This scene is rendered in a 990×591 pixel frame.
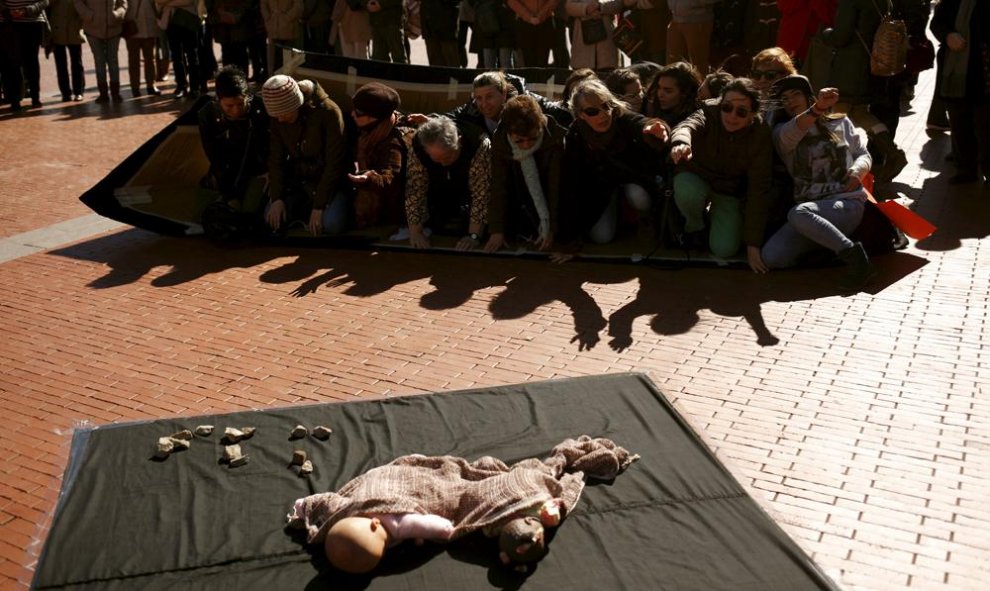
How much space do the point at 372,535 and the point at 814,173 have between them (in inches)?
164

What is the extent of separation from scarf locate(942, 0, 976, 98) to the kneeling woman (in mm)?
1884

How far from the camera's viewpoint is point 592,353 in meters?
5.61

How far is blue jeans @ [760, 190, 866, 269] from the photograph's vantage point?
647 centimetres

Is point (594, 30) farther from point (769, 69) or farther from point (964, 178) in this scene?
point (964, 178)

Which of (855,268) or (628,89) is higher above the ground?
(628,89)

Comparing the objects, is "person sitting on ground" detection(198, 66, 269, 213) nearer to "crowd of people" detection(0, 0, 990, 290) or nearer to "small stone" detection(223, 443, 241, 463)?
"crowd of people" detection(0, 0, 990, 290)

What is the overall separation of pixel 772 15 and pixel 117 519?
25.2 feet

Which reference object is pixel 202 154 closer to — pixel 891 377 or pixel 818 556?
pixel 891 377

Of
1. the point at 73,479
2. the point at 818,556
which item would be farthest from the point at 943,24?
the point at 73,479

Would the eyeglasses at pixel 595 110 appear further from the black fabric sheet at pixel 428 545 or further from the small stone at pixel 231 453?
the small stone at pixel 231 453

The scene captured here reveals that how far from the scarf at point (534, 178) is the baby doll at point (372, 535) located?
11.8ft

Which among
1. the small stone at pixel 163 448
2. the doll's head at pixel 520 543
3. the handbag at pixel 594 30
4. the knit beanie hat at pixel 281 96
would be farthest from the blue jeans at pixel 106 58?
the doll's head at pixel 520 543

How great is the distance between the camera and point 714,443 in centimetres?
458

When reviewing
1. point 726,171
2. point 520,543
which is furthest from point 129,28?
point 520,543
